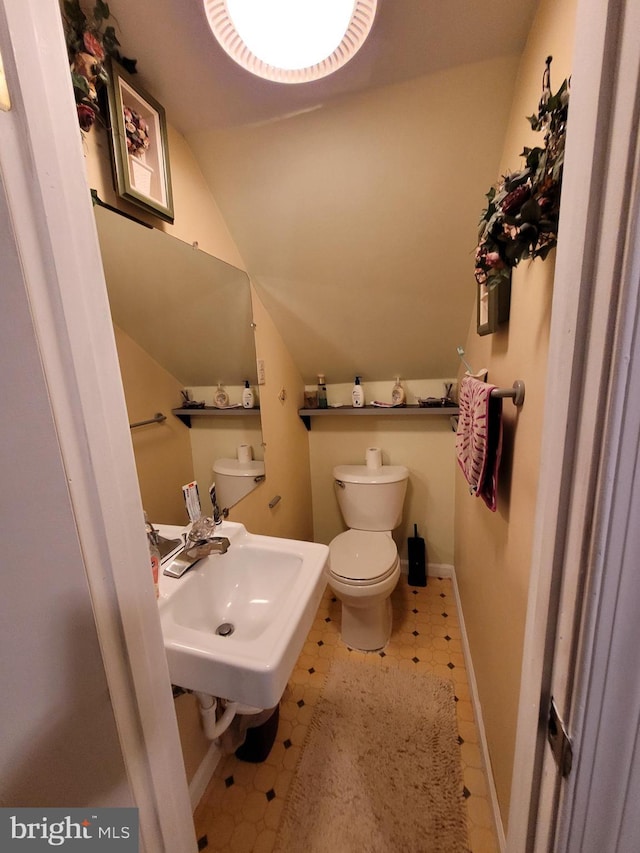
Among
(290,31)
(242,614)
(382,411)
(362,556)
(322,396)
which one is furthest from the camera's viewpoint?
(322,396)

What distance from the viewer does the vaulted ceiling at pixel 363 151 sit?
31.7 inches

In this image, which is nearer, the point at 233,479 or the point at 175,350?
the point at 175,350

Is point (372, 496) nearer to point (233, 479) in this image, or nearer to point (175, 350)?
point (233, 479)

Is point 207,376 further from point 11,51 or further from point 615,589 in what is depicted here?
point 615,589

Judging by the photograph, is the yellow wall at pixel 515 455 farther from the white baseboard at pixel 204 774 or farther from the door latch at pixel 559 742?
the white baseboard at pixel 204 774

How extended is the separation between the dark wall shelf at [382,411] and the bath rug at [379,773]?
1326 mm

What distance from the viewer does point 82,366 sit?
38cm

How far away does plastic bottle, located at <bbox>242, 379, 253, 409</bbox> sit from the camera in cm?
154

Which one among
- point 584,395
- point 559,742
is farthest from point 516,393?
point 559,742

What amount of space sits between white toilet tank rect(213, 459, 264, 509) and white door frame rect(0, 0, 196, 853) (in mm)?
900

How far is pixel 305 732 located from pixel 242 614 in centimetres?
70

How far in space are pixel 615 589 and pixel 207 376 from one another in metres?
1.37

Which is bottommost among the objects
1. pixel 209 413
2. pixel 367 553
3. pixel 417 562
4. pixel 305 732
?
pixel 305 732

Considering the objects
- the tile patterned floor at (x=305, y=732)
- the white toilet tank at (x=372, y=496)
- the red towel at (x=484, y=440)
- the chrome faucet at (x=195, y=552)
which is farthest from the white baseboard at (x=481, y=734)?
the chrome faucet at (x=195, y=552)
